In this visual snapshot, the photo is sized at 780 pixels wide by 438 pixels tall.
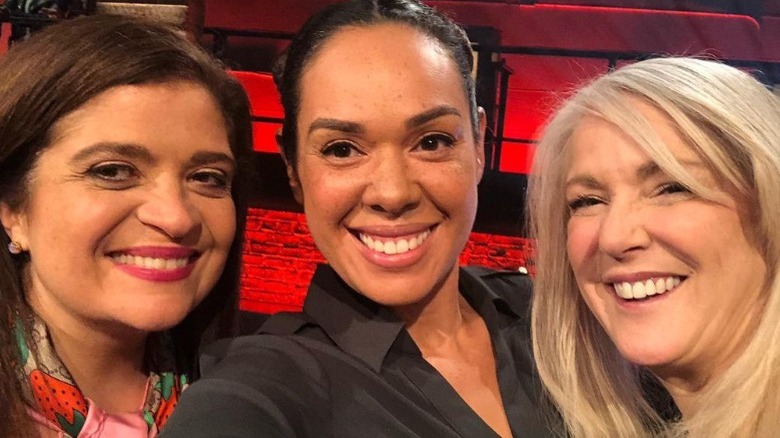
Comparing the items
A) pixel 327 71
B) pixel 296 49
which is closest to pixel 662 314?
pixel 327 71

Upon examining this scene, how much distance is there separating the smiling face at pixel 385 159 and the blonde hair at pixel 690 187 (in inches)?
8.7

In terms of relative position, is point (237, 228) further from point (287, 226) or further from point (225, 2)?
point (225, 2)

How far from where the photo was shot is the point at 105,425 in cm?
141

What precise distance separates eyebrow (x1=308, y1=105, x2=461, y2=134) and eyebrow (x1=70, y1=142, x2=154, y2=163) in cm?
33

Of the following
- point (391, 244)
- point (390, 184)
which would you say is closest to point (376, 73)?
point (390, 184)

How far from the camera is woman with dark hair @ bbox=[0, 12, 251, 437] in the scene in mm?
1327

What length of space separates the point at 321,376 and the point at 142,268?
0.43 m

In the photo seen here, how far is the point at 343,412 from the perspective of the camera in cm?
120

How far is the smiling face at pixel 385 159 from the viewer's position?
1302mm

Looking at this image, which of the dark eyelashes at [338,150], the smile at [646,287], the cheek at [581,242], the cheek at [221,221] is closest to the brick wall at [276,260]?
the cheek at [221,221]

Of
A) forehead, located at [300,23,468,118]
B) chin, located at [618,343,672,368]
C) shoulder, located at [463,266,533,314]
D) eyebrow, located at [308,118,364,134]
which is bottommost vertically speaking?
shoulder, located at [463,266,533,314]

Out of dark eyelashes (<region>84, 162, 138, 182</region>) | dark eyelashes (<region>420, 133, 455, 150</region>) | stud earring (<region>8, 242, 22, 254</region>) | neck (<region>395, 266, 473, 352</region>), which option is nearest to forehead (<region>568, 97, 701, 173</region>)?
dark eyelashes (<region>420, 133, 455, 150</region>)

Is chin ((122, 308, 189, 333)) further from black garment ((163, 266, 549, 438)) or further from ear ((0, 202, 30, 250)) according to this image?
ear ((0, 202, 30, 250))

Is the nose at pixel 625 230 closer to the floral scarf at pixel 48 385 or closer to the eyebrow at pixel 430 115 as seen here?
the eyebrow at pixel 430 115
